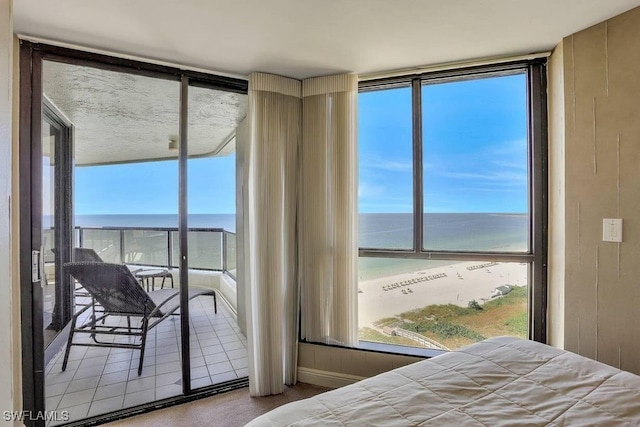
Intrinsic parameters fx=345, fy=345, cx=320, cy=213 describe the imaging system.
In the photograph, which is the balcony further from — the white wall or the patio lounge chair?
the white wall

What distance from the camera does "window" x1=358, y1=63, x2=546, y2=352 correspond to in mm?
2369

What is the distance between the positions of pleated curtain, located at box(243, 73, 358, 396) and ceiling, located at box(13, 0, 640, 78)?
1.06 feet

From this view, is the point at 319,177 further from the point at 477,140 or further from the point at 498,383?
the point at 498,383

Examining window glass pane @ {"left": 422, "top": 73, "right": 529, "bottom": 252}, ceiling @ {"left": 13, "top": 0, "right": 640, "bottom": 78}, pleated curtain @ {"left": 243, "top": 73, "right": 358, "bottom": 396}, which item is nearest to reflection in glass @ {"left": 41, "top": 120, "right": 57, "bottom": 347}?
ceiling @ {"left": 13, "top": 0, "right": 640, "bottom": 78}

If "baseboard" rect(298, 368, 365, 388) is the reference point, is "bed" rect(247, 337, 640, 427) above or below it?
above

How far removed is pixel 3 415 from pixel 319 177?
220 centimetres

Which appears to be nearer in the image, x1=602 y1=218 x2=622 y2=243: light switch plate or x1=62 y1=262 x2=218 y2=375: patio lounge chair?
x1=602 y1=218 x2=622 y2=243: light switch plate

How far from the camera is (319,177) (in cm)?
264

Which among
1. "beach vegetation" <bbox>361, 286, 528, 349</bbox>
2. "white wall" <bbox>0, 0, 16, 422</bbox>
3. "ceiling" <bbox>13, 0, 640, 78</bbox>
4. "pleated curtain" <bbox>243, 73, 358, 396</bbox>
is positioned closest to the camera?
"white wall" <bbox>0, 0, 16, 422</bbox>

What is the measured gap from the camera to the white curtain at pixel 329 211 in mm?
2578

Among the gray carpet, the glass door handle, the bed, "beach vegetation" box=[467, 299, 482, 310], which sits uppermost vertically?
the glass door handle

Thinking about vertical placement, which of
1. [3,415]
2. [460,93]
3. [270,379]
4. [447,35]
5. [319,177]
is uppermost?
[447,35]

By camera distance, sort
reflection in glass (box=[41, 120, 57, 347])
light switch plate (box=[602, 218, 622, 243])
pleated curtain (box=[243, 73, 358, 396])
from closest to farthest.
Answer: light switch plate (box=[602, 218, 622, 243]) → reflection in glass (box=[41, 120, 57, 347]) → pleated curtain (box=[243, 73, 358, 396])

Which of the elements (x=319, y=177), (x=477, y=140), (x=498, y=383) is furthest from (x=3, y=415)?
(x=477, y=140)
